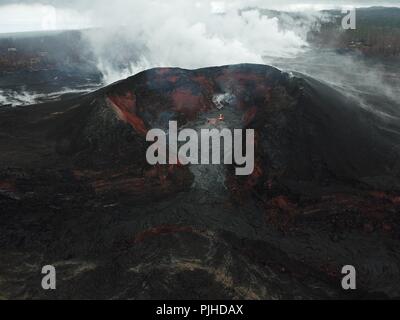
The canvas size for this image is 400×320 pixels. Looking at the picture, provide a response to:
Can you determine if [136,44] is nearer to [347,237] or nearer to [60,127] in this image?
[60,127]

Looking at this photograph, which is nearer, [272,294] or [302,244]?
[272,294]

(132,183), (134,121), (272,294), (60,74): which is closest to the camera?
(272,294)

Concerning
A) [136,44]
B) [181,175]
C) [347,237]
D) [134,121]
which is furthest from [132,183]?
[136,44]

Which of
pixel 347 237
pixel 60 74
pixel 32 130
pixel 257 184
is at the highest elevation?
pixel 60 74

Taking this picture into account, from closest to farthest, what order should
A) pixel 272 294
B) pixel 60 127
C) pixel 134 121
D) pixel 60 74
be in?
pixel 272 294
pixel 134 121
pixel 60 127
pixel 60 74

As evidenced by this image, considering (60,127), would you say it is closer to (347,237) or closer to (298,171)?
(298,171)

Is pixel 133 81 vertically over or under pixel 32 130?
over
